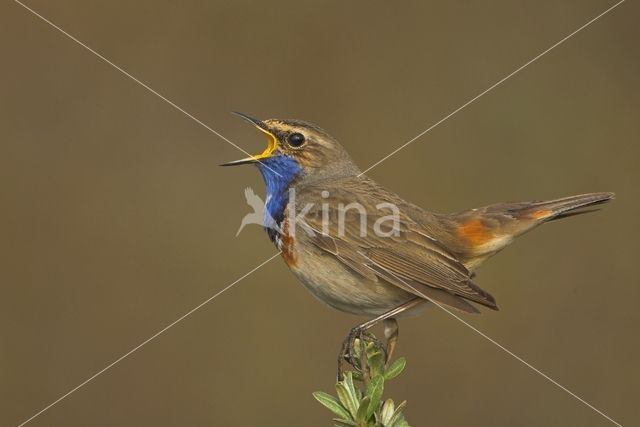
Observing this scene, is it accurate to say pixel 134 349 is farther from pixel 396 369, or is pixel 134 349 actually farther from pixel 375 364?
pixel 396 369

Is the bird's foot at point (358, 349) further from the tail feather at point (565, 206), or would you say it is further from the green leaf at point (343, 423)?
the tail feather at point (565, 206)

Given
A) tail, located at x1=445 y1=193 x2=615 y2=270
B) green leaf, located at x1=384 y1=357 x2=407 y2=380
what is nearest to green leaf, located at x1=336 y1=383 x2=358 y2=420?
green leaf, located at x1=384 y1=357 x2=407 y2=380

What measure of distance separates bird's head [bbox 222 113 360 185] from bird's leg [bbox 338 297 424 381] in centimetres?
100

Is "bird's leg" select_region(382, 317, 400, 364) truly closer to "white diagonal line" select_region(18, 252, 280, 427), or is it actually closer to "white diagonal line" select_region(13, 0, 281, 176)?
"white diagonal line" select_region(18, 252, 280, 427)

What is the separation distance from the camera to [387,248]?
5.55 metres

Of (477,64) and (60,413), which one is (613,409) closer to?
(477,64)

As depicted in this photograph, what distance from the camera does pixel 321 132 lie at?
19.3 ft

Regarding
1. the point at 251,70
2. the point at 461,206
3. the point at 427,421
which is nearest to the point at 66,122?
the point at 251,70

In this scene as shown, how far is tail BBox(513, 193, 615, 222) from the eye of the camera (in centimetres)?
569

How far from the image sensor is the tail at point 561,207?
18.7ft

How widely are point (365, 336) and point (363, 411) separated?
4.06 feet

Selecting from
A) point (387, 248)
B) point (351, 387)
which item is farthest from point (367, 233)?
point (351, 387)

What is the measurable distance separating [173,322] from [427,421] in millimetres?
2146

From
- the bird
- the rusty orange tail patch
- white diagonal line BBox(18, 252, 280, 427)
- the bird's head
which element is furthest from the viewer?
white diagonal line BBox(18, 252, 280, 427)
